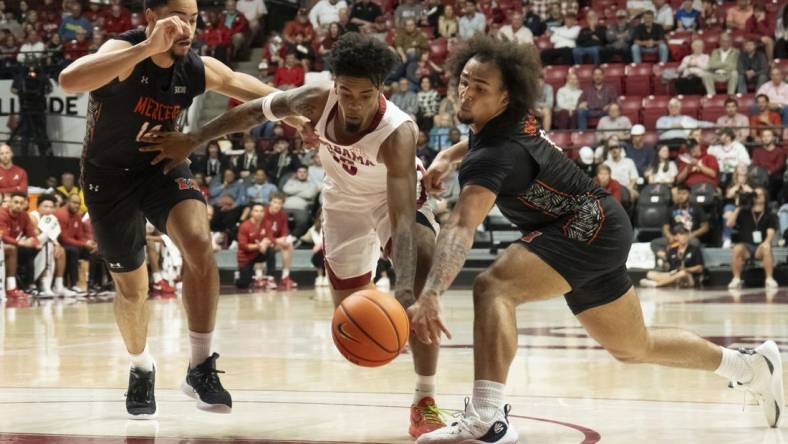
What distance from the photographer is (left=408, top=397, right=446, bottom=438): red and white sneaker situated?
5.04 meters

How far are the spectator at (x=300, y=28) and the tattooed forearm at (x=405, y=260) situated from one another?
18048 millimetres

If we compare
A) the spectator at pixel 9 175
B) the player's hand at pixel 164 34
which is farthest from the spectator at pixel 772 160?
the player's hand at pixel 164 34

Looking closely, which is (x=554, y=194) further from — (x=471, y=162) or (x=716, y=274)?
(x=716, y=274)

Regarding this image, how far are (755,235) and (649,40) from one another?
4.71 meters

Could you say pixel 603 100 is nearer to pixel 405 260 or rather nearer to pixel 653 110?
pixel 653 110

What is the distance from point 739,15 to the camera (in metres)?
19.2

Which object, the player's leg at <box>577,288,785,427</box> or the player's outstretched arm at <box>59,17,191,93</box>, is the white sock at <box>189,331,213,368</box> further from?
the player's leg at <box>577,288,785,427</box>

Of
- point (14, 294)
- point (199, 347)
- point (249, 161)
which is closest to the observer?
point (199, 347)

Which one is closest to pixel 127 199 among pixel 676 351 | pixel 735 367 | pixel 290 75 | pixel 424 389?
pixel 424 389

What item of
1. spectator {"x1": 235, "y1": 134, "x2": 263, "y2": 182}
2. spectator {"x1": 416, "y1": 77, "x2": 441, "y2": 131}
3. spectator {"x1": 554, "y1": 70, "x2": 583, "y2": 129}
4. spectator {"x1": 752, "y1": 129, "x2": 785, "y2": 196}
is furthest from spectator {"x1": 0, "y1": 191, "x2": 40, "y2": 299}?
spectator {"x1": 752, "y1": 129, "x2": 785, "y2": 196}

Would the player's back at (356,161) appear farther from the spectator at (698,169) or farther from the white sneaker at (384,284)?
the spectator at (698,169)

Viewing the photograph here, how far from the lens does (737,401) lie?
5.98 meters

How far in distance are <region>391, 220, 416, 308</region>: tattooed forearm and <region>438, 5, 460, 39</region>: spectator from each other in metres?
16.8

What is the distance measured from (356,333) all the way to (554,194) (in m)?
1.06
